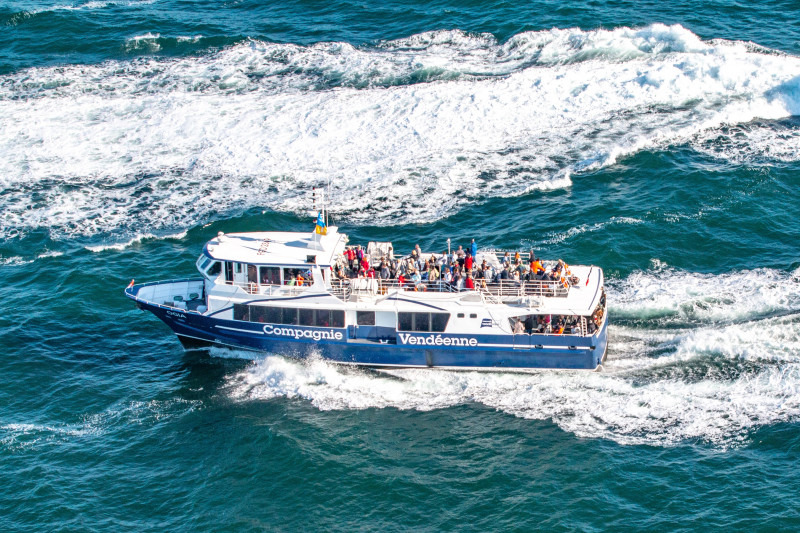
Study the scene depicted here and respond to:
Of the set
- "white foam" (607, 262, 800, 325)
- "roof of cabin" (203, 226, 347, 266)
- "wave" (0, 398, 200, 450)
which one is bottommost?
"wave" (0, 398, 200, 450)

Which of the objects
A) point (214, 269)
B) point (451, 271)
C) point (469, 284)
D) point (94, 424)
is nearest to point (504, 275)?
point (469, 284)

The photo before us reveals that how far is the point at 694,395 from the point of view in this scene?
124 feet

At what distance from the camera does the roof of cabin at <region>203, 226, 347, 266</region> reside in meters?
41.4

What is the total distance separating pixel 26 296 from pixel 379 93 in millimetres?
28982

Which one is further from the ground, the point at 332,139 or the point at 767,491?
the point at 332,139

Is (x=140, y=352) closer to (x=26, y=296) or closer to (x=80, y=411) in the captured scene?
(x=80, y=411)

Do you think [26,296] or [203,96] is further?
[203,96]

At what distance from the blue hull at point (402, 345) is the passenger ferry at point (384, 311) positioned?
0.15ft

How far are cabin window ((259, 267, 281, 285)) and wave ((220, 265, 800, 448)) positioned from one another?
3.57 m

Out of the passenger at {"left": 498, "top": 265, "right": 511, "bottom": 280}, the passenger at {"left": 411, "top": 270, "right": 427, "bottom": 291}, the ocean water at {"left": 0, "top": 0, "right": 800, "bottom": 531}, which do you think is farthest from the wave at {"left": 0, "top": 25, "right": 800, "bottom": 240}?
the passenger at {"left": 498, "top": 265, "right": 511, "bottom": 280}

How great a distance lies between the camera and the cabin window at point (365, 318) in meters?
41.2

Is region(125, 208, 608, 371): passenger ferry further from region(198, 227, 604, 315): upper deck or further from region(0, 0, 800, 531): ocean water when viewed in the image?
region(0, 0, 800, 531): ocean water

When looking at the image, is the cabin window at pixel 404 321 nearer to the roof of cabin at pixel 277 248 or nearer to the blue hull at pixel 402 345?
the blue hull at pixel 402 345

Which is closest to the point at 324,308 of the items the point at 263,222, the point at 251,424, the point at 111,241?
the point at 251,424
